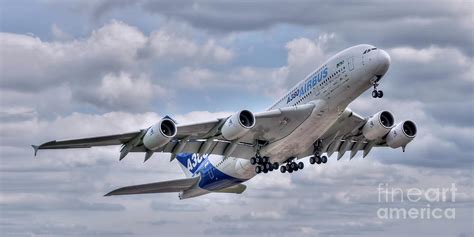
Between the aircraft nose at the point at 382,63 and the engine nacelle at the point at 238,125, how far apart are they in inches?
313

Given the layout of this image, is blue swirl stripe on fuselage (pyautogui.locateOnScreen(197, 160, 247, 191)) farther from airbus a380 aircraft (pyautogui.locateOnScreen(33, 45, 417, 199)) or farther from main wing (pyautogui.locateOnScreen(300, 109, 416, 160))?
main wing (pyautogui.locateOnScreen(300, 109, 416, 160))

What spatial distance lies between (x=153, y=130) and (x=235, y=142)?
6776 mm

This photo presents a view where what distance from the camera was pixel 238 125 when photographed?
5150 centimetres

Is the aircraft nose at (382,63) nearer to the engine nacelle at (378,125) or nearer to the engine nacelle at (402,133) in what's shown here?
the engine nacelle at (378,125)

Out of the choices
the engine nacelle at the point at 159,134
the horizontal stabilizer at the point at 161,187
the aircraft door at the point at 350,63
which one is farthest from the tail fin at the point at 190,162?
the aircraft door at the point at 350,63

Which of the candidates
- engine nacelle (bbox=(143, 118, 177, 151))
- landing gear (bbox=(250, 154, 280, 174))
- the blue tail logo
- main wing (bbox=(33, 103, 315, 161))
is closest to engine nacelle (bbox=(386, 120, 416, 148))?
landing gear (bbox=(250, 154, 280, 174))

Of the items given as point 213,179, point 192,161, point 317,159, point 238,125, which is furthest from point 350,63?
point 192,161

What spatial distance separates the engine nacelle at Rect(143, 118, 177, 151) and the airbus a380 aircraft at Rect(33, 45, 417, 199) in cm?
6

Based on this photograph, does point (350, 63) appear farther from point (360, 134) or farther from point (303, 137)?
point (360, 134)

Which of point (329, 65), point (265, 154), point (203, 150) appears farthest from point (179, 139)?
point (329, 65)

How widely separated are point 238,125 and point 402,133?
547 inches

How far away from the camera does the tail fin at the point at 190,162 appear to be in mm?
64688

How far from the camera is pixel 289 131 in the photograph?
55031 mm

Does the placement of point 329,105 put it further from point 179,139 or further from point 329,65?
point 179,139
